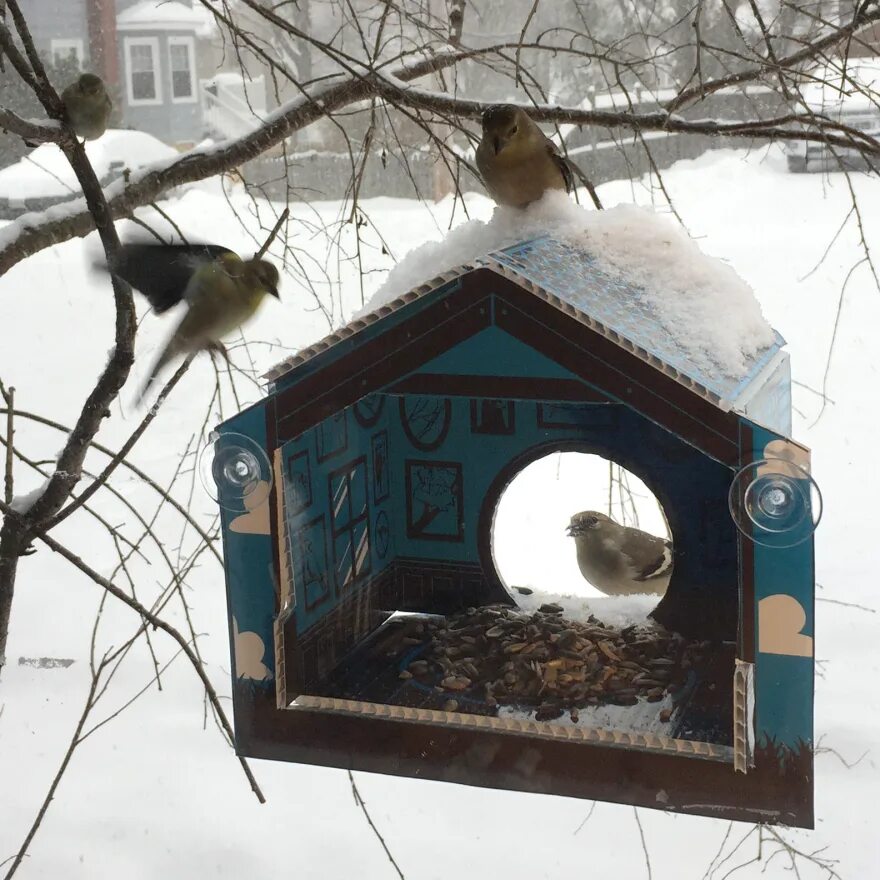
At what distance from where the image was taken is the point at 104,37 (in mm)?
10555

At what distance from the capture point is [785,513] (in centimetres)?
125

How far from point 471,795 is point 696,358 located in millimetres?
2081

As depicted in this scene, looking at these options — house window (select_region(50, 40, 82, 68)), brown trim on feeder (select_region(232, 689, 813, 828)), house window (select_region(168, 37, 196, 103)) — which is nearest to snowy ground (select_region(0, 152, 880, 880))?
brown trim on feeder (select_region(232, 689, 813, 828))

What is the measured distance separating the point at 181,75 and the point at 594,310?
8691mm

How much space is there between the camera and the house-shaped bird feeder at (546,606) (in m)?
1.28

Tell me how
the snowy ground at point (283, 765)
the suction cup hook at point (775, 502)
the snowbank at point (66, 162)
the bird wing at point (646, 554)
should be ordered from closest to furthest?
the suction cup hook at point (775, 502) → the bird wing at point (646, 554) → the snowy ground at point (283, 765) → the snowbank at point (66, 162)

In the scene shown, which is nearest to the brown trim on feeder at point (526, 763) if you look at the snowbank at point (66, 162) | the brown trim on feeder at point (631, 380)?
the brown trim on feeder at point (631, 380)

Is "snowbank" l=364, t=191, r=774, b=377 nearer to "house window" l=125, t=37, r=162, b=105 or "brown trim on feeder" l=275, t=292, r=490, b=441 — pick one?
"brown trim on feeder" l=275, t=292, r=490, b=441

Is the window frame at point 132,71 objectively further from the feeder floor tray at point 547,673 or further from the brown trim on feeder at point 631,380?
the brown trim on feeder at point 631,380

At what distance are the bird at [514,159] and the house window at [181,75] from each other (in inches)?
306

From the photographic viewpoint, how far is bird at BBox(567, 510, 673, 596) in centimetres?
201

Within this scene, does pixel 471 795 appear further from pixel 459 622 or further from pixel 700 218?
pixel 700 218

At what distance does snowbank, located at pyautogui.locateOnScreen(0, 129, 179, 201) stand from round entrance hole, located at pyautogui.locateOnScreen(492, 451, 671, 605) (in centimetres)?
393

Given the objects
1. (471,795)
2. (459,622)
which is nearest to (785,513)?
(459,622)
